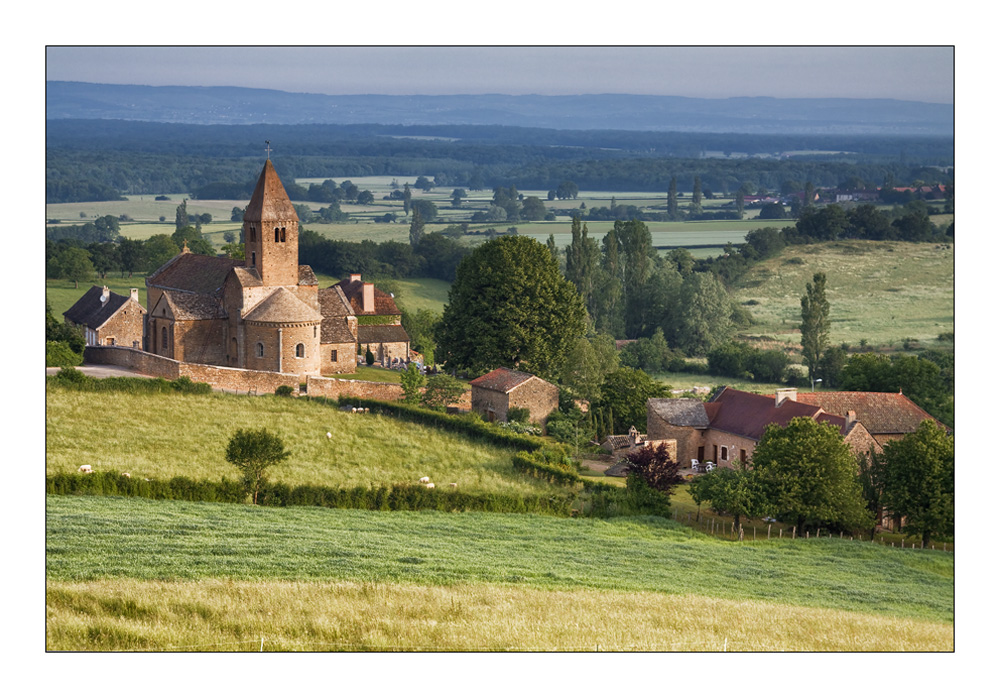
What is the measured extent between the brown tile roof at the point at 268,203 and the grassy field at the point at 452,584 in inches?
858

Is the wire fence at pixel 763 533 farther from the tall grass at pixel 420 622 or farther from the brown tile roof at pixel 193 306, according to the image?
the brown tile roof at pixel 193 306

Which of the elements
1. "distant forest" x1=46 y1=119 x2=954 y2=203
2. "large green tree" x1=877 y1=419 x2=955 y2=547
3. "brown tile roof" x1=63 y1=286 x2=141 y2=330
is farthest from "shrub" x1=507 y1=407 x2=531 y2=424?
"distant forest" x1=46 y1=119 x2=954 y2=203

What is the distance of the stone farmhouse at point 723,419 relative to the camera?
36531 mm

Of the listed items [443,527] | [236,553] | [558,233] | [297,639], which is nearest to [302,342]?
[443,527]

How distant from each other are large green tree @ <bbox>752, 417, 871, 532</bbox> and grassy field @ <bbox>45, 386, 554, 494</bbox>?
6076mm

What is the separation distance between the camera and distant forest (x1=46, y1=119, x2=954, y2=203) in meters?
70.5

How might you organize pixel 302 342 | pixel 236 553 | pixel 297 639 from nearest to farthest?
pixel 297 639, pixel 236 553, pixel 302 342

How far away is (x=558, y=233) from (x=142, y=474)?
71539 mm

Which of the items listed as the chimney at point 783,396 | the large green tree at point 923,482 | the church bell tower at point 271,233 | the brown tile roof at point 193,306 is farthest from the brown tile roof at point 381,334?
the large green tree at point 923,482

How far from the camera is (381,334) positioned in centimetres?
5641

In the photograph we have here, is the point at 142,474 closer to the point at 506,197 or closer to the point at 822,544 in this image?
the point at 822,544

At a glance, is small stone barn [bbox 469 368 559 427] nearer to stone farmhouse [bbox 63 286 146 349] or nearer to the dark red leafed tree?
the dark red leafed tree

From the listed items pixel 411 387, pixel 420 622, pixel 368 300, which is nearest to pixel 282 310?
pixel 411 387

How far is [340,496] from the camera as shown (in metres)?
30.2
